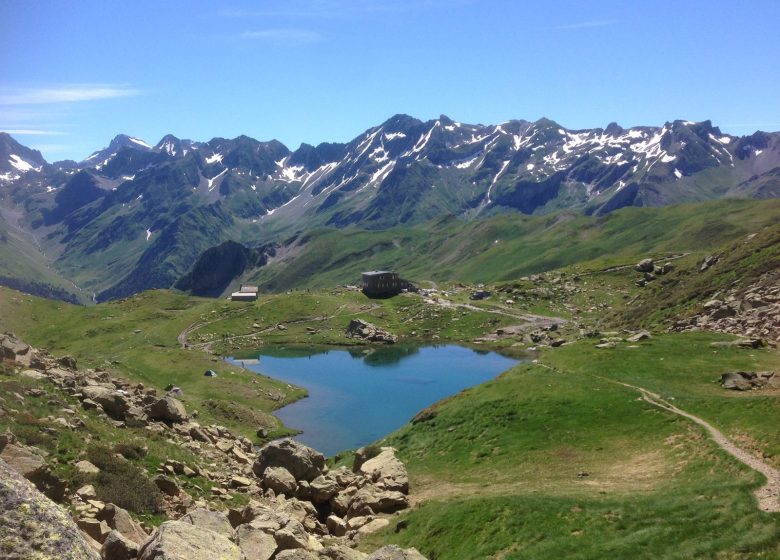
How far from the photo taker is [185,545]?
690 inches

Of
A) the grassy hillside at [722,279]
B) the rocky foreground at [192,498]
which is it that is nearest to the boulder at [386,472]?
the rocky foreground at [192,498]

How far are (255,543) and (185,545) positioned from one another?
21.5ft

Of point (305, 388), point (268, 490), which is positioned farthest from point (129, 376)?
point (268, 490)

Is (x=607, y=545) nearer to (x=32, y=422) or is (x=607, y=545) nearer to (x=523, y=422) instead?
(x=523, y=422)

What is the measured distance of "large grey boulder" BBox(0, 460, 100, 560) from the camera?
1078 centimetres

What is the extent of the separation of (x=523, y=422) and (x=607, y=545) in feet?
80.7

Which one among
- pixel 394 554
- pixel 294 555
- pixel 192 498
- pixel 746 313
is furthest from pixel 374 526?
pixel 746 313

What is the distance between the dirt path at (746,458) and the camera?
26.3 metres

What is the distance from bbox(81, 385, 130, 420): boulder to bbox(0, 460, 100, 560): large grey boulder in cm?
3520

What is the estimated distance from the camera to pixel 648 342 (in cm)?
6781

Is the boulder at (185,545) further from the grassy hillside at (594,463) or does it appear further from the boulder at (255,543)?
the grassy hillside at (594,463)

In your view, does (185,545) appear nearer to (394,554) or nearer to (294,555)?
(294,555)

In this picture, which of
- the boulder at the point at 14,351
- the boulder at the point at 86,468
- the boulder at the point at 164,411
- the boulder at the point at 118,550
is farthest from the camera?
the boulder at the point at 164,411

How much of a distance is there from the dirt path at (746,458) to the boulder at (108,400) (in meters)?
42.4
